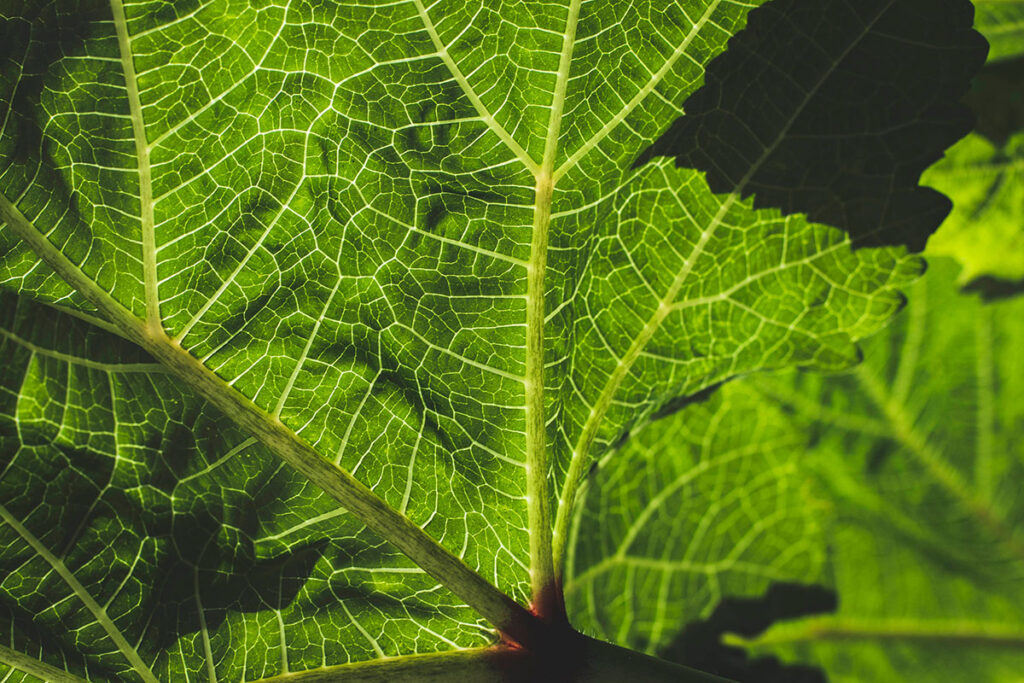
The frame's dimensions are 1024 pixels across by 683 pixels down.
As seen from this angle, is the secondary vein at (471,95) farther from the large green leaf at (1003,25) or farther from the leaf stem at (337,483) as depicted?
the large green leaf at (1003,25)

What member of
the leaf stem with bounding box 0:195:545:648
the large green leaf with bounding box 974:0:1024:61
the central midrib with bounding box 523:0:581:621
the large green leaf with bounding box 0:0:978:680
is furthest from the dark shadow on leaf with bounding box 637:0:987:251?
the leaf stem with bounding box 0:195:545:648

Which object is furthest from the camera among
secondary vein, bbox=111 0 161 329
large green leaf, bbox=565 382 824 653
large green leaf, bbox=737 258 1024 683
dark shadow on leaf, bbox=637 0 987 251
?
large green leaf, bbox=737 258 1024 683

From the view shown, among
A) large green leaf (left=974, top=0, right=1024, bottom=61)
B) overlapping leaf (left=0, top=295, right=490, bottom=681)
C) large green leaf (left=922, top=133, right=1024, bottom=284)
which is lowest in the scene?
overlapping leaf (left=0, top=295, right=490, bottom=681)

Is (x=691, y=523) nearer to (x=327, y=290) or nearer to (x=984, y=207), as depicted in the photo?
(x=984, y=207)

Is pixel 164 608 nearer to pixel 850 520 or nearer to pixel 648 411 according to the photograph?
pixel 648 411

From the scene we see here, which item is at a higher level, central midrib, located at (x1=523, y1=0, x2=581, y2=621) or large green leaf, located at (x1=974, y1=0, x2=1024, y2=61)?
large green leaf, located at (x1=974, y1=0, x2=1024, y2=61)

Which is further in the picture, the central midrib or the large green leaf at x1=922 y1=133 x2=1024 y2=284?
the large green leaf at x1=922 y1=133 x2=1024 y2=284

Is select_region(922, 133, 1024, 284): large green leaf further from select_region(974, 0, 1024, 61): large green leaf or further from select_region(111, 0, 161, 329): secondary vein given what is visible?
select_region(111, 0, 161, 329): secondary vein
